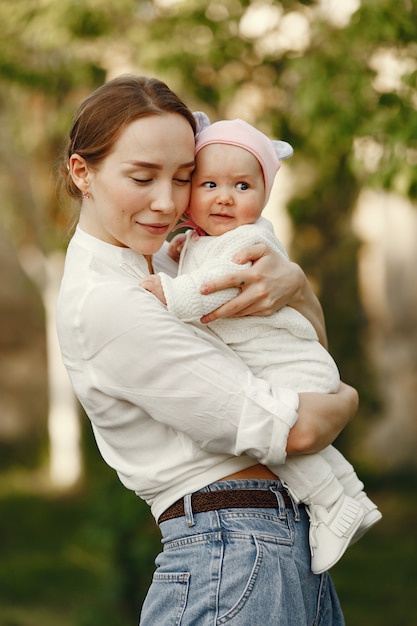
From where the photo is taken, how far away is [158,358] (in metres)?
2.21

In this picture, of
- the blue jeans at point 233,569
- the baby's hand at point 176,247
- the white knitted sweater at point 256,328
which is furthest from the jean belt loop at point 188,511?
the baby's hand at point 176,247

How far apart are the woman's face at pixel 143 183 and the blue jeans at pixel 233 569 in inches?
24.1

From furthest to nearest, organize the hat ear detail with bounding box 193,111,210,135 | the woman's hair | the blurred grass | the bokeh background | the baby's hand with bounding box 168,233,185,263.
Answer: the blurred grass → the bokeh background → the baby's hand with bounding box 168,233,185,263 → the hat ear detail with bounding box 193,111,210,135 → the woman's hair

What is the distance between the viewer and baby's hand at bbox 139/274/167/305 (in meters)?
2.28

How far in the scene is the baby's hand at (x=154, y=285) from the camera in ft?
7.47

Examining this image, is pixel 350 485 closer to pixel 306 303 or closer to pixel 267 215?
pixel 306 303

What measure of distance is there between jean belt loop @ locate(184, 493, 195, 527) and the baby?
219 millimetres

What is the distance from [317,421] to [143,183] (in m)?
0.67

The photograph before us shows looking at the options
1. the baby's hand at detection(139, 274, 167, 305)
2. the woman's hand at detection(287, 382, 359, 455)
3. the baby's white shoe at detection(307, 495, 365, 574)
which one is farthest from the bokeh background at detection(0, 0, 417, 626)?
the baby's white shoe at detection(307, 495, 365, 574)

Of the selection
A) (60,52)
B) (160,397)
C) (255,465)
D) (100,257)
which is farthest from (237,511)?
(60,52)

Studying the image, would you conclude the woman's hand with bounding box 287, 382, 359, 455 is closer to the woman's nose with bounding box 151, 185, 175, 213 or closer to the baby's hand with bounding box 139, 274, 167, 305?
the baby's hand with bounding box 139, 274, 167, 305

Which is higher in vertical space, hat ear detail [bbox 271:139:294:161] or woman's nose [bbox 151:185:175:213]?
hat ear detail [bbox 271:139:294:161]

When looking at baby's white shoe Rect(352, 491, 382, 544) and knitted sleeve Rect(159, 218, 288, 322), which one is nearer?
knitted sleeve Rect(159, 218, 288, 322)

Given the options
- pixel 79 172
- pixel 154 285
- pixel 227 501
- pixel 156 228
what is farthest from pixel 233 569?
pixel 79 172
